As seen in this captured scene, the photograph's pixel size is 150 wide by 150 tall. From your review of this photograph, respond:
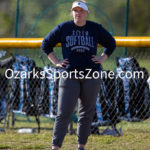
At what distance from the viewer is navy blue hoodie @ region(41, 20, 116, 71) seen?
5.33 metres

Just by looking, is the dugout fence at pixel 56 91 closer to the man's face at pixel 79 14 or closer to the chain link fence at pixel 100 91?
the chain link fence at pixel 100 91

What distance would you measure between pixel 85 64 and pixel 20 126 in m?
3.00

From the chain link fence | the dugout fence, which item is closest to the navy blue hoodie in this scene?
the dugout fence

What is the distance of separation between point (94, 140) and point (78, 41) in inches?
71.9

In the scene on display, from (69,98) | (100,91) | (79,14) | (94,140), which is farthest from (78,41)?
(100,91)

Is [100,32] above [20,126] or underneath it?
above

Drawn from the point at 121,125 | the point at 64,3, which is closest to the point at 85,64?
the point at 121,125

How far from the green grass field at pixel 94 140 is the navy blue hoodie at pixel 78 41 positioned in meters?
1.29

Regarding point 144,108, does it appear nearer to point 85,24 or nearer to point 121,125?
point 121,125

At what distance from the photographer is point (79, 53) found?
210 inches

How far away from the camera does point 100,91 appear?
7.14m

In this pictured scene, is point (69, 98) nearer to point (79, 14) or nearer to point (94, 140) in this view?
point (79, 14)

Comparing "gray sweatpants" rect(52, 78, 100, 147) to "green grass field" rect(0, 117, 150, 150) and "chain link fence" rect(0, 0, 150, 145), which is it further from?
"chain link fence" rect(0, 0, 150, 145)

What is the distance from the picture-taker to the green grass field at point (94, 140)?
20.4 ft
